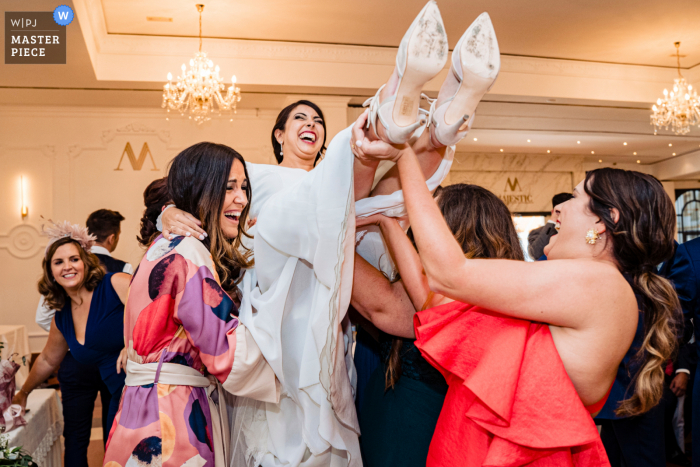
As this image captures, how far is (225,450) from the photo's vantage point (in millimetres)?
1652

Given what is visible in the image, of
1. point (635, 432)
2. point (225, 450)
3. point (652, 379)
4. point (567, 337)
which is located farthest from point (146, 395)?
point (635, 432)

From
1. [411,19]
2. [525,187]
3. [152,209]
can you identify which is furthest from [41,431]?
[525,187]

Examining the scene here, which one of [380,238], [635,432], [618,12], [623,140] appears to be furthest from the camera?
[623,140]

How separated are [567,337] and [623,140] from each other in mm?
10383

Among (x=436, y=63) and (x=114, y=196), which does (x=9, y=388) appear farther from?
(x=114, y=196)

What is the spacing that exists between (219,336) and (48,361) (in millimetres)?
1922

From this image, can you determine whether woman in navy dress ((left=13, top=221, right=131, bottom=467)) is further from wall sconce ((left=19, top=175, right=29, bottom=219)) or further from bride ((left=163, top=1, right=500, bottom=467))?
wall sconce ((left=19, top=175, right=29, bottom=219))

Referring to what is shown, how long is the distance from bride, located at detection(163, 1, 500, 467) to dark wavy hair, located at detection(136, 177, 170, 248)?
19.8 inches

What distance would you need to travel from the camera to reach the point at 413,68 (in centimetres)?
104

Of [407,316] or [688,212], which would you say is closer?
[407,316]

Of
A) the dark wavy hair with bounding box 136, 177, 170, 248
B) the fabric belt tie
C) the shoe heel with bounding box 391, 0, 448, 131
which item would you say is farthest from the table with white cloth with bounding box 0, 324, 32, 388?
the shoe heel with bounding box 391, 0, 448, 131

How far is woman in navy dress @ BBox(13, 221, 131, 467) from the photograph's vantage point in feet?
9.29

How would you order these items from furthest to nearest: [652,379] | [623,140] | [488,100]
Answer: [623,140] → [488,100] → [652,379]

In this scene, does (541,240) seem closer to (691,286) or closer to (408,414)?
(691,286)
